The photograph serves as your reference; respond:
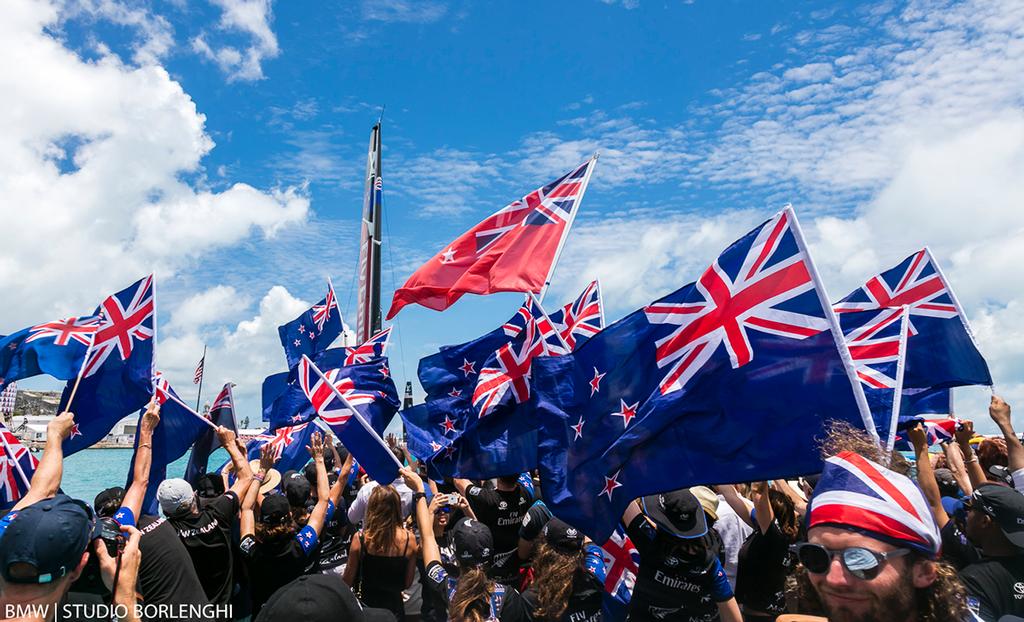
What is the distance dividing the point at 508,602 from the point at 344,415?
3663 mm

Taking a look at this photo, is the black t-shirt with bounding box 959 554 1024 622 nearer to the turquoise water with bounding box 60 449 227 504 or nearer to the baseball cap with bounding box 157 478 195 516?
the baseball cap with bounding box 157 478 195 516

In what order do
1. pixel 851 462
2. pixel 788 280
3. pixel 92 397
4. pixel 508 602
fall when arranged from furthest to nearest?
pixel 92 397
pixel 508 602
pixel 788 280
pixel 851 462

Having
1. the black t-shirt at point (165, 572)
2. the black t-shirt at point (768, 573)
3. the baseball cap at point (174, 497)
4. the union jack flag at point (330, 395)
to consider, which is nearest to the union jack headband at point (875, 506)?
the black t-shirt at point (768, 573)

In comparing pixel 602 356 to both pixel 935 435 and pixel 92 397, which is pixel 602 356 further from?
pixel 935 435

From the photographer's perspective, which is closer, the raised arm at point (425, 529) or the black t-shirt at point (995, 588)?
the black t-shirt at point (995, 588)

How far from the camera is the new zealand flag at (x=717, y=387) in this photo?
380cm

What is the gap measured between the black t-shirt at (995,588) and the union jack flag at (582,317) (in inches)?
253

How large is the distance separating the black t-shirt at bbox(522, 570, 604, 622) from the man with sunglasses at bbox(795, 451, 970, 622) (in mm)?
2706

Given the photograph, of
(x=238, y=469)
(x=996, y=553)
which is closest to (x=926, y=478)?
(x=996, y=553)

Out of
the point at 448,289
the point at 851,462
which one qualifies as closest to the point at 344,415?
the point at 448,289

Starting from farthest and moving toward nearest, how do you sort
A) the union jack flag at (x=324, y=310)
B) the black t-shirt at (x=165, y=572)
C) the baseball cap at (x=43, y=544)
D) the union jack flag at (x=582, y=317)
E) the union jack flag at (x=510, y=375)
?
1. the union jack flag at (x=324, y=310)
2. the union jack flag at (x=582, y=317)
3. the union jack flag at (x=510, y=375)
4. the black t-shirt at (x=165, y=572)
5. the baseball cap at (x=43, y=544)

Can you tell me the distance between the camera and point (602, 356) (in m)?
5.35

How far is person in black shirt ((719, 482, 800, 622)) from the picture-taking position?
17.0ft

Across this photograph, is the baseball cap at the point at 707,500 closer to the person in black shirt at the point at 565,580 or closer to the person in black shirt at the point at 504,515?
the person in black shirt at the point at 565,580
